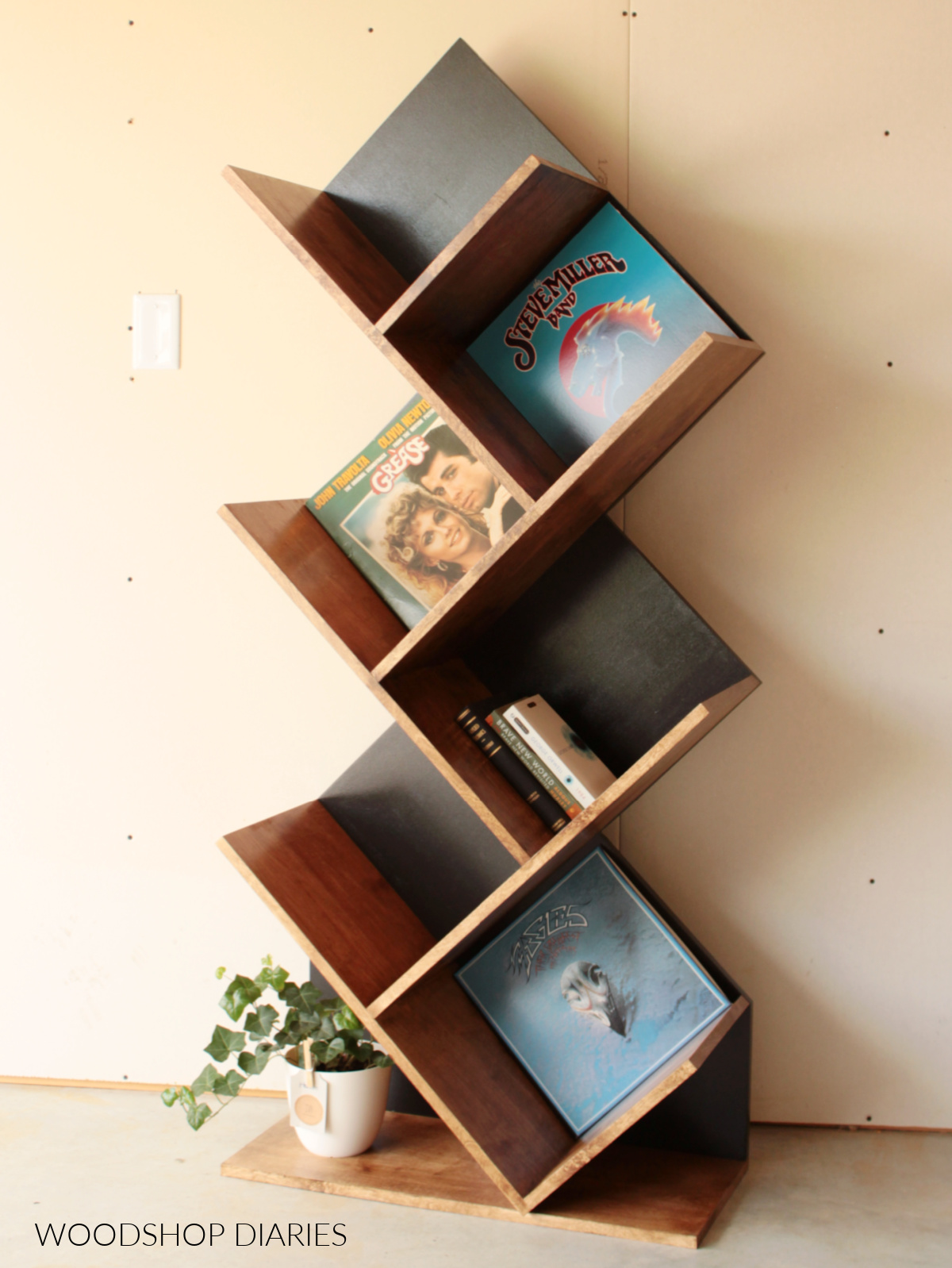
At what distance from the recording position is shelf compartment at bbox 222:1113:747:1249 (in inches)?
51.6

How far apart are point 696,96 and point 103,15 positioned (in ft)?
3.17

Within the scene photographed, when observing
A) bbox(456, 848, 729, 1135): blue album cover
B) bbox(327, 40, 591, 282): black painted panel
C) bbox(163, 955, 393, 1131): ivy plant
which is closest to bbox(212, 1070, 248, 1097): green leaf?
bbox(163, 955, 393, 1131): ivy plant

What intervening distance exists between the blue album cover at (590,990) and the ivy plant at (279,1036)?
18 cm

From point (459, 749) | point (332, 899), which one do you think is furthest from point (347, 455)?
point (332, 899)

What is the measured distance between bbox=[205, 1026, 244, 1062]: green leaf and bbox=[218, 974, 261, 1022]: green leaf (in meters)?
0.02

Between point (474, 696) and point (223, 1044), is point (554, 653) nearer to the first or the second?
point (474, 696)

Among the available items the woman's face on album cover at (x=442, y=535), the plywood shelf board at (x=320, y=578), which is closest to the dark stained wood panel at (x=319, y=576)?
the plywood shelf board at (x=320, y=578)

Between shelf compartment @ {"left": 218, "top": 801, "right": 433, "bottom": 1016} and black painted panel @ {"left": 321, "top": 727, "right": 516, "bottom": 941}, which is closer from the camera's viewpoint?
shelf compartment @ {"left": 218, "top": 801, "right": 433, "bottom": 1016}

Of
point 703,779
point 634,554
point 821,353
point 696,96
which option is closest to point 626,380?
point 634,554

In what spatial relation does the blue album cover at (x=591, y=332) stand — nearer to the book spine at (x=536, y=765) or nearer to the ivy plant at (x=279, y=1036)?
the book spine at (x=536, y=765)

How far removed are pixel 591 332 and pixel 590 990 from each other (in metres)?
0.91

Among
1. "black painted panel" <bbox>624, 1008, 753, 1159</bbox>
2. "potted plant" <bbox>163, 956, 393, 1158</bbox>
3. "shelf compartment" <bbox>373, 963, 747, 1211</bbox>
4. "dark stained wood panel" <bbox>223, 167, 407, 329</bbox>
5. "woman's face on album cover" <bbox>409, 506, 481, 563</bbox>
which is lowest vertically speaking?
"black painted panel" <bbox>624, 1008, 753, 1159</bbox>

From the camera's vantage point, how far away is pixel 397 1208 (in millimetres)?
1359

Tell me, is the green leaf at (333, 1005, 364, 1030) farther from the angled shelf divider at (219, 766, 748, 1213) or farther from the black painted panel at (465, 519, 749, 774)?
the black painted panel at (465, 519, 749, 774)
